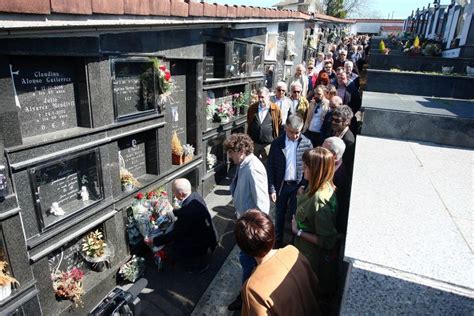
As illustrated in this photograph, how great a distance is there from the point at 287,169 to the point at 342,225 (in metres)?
1.20

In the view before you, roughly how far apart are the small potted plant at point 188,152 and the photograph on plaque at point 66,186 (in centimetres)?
189

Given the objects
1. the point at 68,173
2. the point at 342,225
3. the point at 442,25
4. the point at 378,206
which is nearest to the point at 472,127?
the point at 342,225

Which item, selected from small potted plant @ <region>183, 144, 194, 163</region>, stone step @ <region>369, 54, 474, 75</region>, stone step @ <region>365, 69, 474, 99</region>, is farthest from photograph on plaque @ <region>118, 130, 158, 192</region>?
stone step @ <region>369, 54, 474, 75</region>

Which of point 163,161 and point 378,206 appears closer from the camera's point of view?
point 378,206

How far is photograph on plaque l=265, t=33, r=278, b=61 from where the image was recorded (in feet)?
28.7

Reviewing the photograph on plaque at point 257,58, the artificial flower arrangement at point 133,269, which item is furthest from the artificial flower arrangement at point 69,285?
the photograph on plaque at point 257,58

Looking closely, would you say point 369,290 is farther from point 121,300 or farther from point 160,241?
point 160,241

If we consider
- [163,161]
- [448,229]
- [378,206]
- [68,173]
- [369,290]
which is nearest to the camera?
[369,290]

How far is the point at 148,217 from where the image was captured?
4.18m

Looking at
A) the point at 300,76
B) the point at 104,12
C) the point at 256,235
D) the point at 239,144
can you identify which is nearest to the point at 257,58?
the point at 300,76

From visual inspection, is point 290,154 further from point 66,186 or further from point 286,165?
point 66,186

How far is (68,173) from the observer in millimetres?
3350

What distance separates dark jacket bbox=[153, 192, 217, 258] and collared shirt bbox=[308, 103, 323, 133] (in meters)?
2.42

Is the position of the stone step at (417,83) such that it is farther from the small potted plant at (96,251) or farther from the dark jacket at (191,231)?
the small potted plant at (96,251)
